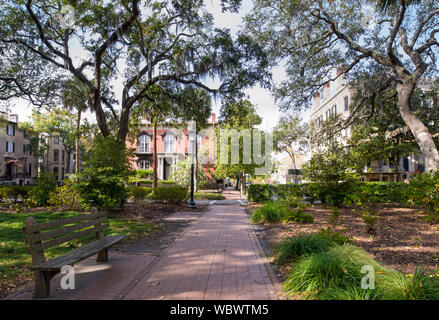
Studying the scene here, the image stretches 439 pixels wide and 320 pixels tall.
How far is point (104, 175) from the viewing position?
10.8m

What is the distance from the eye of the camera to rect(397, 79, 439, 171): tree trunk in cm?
1236

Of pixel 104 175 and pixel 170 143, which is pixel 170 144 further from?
pixel 104 175

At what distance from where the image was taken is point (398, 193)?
1686cm

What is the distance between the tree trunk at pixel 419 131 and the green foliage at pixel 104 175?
12.8 m

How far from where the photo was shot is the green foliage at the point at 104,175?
425 inches

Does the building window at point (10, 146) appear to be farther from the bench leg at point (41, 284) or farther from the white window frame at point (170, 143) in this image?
the bench leg at point (41, 284)

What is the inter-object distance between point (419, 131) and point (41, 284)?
1497 centimetres

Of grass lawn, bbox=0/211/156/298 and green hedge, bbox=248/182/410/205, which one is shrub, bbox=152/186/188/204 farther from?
green hedge, bbox=248/182/410/205

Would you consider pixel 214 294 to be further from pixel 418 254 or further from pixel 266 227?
pixel 266 227

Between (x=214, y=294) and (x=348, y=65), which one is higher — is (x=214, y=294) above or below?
below

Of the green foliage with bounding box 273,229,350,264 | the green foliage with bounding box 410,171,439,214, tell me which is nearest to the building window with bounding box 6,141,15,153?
the green foliage with bounding box 273,229,350,264

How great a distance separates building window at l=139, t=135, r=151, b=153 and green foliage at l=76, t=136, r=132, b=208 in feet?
107
